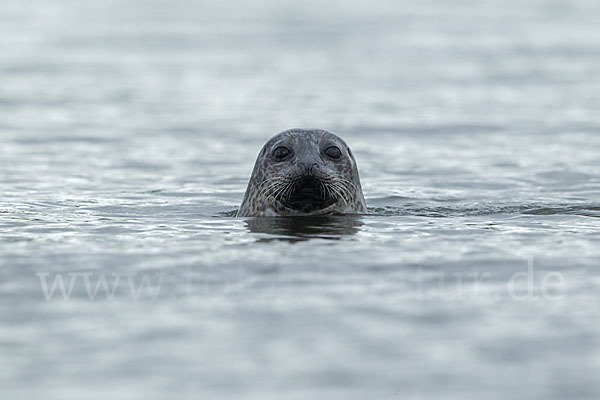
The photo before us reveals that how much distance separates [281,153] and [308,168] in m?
0.55

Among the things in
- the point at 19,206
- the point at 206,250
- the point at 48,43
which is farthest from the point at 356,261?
the point at 48,43

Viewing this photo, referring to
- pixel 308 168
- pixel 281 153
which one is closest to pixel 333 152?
pixel 281 153

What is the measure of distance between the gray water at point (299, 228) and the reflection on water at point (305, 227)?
0.04 m

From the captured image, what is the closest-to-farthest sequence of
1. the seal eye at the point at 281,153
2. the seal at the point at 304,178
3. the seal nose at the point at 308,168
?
the seal nose at the point at 308,168
the seal at the point at 304,178
the seal eye at the point at 281,153

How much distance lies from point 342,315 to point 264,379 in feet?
3.75

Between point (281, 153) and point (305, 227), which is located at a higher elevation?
point (281, 153)

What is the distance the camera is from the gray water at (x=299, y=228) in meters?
5.97

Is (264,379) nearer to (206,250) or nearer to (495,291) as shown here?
(495,291)

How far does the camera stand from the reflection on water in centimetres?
944

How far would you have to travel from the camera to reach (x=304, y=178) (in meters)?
10.1

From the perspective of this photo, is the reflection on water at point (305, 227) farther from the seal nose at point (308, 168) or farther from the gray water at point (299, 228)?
the seal nose at point (308, 168)

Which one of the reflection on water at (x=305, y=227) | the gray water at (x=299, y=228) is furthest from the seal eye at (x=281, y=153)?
the gray water at (x=299, y=228)

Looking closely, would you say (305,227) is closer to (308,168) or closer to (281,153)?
(308,168)

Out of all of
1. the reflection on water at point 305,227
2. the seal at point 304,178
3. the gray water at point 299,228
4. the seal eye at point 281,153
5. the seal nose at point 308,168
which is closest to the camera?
the gray water at point 299,228
